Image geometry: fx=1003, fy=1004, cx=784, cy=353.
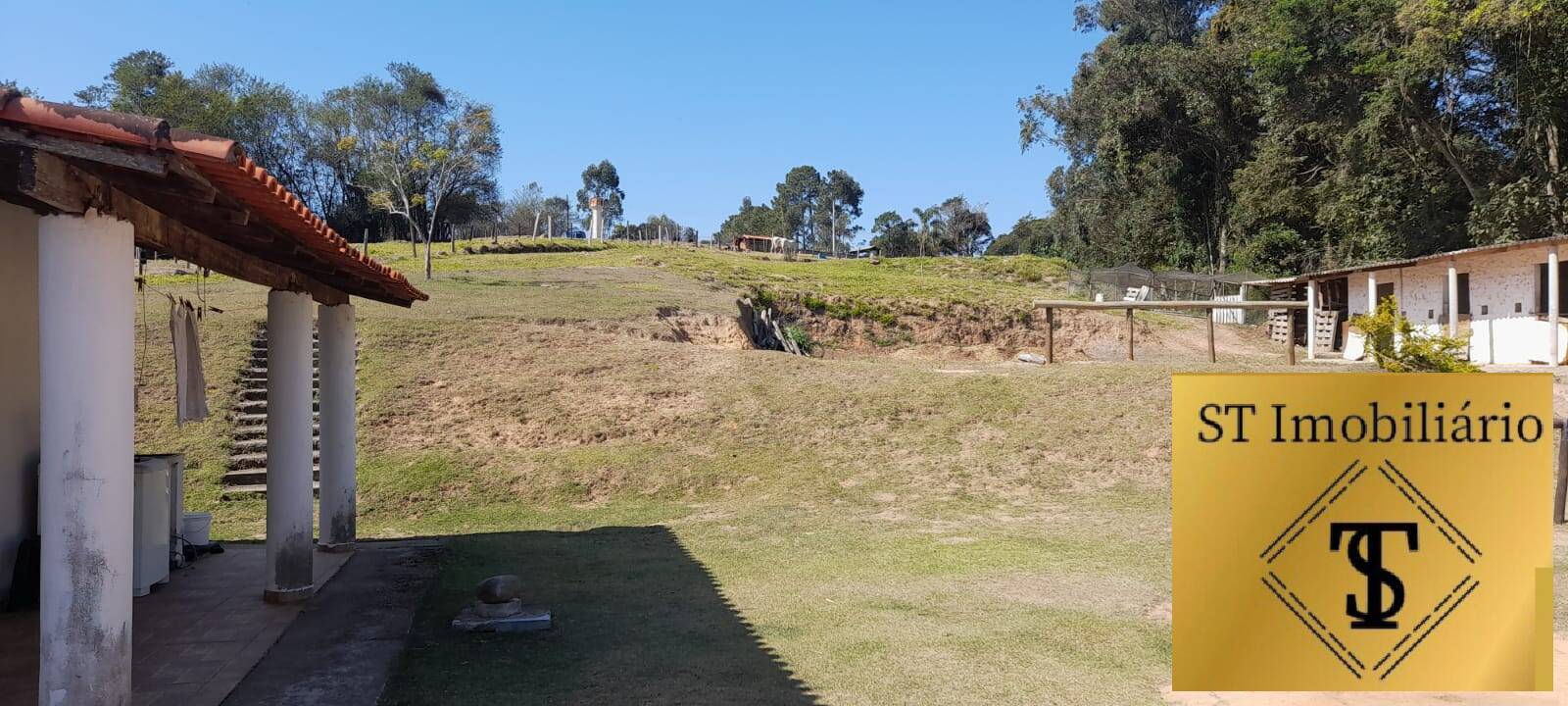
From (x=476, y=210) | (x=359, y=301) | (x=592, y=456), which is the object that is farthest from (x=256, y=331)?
A: (x=476, y=210)

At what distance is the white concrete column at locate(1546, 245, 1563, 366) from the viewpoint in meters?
18.0

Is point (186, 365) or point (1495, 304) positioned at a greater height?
point (1495, 304)

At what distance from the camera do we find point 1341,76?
95.0 feet

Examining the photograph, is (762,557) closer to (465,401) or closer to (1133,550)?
(1133,550)

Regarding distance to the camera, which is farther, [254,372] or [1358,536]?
[254,372]

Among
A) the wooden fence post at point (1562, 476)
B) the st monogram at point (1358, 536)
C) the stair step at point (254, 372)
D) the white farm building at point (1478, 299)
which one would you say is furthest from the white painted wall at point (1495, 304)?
the stair step at point (254, 372)

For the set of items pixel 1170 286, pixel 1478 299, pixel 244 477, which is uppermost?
pixel 1170 286

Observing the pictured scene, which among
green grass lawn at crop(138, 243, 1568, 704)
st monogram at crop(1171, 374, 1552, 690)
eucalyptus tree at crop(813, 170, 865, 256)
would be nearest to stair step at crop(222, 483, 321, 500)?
green grass lawn at crop(138, 243, 1568, 704)

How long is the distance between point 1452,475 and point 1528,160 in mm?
32207

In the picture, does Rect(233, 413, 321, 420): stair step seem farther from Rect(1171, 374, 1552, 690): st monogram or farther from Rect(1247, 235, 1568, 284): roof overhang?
Rect(1247, 235, 1568, 284): roof overhang

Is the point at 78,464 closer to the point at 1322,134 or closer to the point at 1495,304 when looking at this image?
the point at 1495,304

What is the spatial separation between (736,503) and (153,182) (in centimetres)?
912

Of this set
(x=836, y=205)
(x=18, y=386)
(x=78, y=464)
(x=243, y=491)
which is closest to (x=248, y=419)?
(x=243, y=491)

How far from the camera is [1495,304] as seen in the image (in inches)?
816
